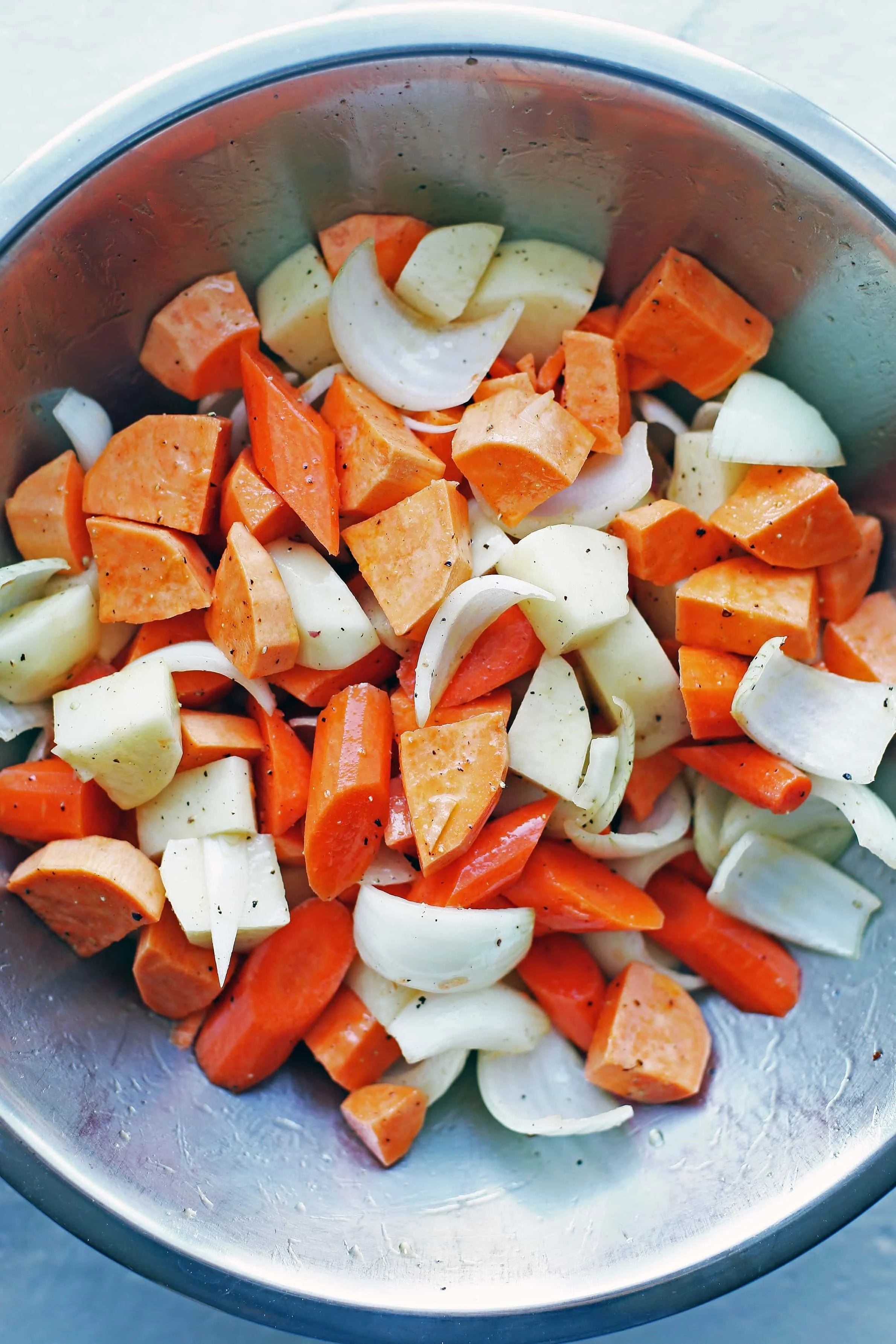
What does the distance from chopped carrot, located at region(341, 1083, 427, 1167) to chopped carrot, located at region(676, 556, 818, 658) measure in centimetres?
68

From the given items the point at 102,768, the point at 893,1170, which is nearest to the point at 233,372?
the point at 102,768

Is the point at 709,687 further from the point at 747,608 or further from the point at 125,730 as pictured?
the point at 125,730

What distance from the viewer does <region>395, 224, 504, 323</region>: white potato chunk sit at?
128cm

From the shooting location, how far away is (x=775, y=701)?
122 centimetres

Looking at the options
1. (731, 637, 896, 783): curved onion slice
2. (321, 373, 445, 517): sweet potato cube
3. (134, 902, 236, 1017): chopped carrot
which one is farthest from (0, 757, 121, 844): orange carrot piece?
(731, 637, 896, 783): curved onion slice

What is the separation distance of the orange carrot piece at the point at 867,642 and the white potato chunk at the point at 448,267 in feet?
2.12

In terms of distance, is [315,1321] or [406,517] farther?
[406,517]

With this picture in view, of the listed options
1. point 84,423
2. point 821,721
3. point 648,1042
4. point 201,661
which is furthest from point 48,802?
point 821,721

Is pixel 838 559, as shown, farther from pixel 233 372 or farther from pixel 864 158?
pixel 233 372

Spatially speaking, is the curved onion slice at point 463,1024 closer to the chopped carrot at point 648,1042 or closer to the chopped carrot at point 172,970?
the chopped carrot at point 648,1042

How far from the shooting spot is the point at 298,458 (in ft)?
4.03

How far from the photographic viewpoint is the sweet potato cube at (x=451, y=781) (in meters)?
1.17

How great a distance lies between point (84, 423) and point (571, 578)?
65 cm

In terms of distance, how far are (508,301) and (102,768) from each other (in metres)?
0.78
